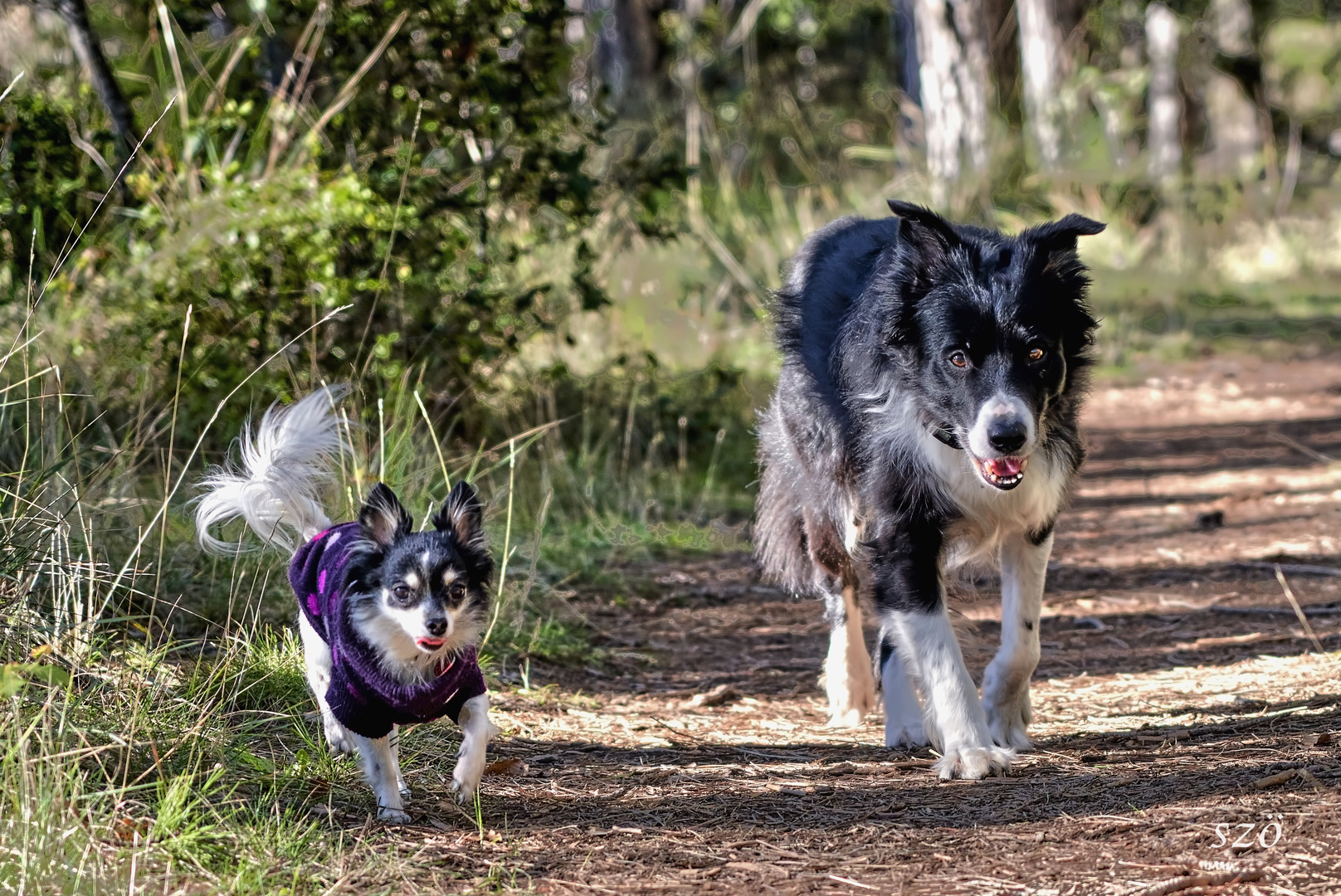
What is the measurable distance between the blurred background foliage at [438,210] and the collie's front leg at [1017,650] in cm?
221

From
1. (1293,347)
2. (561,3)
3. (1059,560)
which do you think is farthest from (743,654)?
(1293,347)

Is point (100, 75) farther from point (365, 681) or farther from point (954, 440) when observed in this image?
point (954, 440)

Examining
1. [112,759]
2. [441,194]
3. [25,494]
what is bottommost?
[112,759]

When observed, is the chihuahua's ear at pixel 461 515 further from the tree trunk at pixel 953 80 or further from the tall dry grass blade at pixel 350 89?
the tree trunk at pixel 953 80

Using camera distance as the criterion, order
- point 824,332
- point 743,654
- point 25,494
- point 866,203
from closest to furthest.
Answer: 1. point 25,494
2. point 824,332
3. point 743,654
4. point 866,203

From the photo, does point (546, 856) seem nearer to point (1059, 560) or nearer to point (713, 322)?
point (1059, 560)

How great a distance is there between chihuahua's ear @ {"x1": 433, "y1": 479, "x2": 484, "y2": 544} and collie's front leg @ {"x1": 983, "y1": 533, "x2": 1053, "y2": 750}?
168cm

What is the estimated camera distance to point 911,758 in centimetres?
418

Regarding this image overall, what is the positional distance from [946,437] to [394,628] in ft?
5.42

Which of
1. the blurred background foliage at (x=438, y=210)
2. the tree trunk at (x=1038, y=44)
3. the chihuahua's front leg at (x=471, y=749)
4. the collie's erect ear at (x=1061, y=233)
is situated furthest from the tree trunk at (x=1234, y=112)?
the chihuahua's front leg at (x=471, y=749)

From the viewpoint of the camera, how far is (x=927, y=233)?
411cm

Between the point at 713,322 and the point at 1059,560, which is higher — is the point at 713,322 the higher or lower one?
the higher one

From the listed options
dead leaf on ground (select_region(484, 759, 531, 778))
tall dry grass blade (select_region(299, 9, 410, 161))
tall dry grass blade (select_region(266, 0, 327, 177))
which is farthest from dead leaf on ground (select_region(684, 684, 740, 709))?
tall dry grass blade (select_region(266, 0, 327, 177))

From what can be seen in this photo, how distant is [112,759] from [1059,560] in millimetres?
4793
